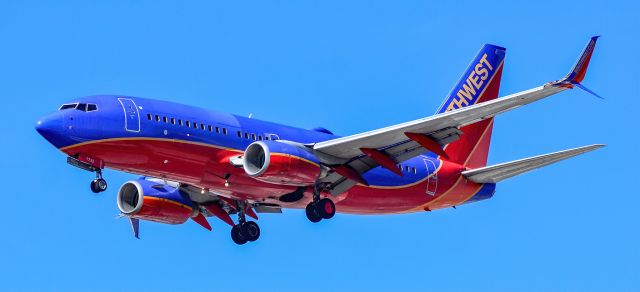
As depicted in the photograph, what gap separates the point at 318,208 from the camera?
5738cm

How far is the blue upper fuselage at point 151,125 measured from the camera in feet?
172

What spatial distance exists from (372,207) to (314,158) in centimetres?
589

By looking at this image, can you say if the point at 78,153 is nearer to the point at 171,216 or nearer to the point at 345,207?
the point at 171,216

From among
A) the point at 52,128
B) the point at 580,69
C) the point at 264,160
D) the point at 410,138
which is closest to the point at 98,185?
the point at 52,128

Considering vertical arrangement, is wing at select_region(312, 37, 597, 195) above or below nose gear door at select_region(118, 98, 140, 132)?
above

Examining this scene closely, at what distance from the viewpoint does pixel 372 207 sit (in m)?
61.1

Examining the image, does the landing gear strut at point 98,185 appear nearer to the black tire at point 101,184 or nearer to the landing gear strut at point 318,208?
the black tire at point 101,184

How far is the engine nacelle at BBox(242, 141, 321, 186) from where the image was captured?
54.5 meters

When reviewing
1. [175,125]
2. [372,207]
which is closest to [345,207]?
[372,207]

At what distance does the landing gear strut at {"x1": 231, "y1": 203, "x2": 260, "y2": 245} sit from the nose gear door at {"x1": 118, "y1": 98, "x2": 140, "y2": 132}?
362 inches

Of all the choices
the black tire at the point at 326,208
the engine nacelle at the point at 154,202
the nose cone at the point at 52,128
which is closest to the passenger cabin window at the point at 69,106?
the nose cone at the point at 52,128

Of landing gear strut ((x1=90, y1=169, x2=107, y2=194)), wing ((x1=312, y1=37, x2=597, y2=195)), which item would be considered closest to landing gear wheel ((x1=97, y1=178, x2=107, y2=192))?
landing gear strut ((x1=90, y1=169, x2=107, y2=194))

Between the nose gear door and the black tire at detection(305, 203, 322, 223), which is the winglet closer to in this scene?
the black tire at detection(305, 203, 322, 223)

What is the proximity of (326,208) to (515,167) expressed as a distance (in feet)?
31.0
